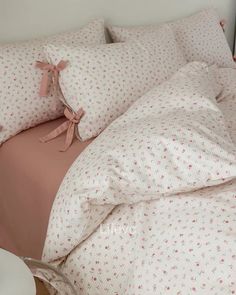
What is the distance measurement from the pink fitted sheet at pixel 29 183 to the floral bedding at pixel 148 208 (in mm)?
209

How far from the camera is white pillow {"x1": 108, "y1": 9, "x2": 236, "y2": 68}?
6.47 feet

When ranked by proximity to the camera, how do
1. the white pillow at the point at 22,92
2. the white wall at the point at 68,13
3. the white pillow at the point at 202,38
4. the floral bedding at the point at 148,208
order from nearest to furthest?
the floral bedding at the point at 148,208 < the white pillow at the point at 22,92 < the white wall at the point at 68,13 < the white pillow at the point at 202,38

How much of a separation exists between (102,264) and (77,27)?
3.50ft

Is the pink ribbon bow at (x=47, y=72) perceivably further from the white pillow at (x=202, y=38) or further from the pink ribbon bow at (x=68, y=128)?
the white pillow at (x=202, y=38)

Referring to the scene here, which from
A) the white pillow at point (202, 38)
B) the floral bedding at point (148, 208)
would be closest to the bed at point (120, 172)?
the floral bedding at point (148, 208)

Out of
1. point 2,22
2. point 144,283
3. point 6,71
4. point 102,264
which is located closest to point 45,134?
point 6,71

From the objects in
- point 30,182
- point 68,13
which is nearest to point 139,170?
point 30,182

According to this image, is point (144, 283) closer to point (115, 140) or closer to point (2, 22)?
point (115, 140)

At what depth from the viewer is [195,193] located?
988 millimetres

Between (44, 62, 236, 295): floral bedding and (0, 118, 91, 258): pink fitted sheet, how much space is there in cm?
21

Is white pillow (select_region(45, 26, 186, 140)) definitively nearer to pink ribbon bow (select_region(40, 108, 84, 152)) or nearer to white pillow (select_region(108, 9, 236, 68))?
pink ribbon bow (select_region(40, 108, 84, 152))

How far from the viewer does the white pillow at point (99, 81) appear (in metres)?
1.37

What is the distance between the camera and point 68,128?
1.41 m

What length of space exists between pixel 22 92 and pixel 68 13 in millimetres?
473
